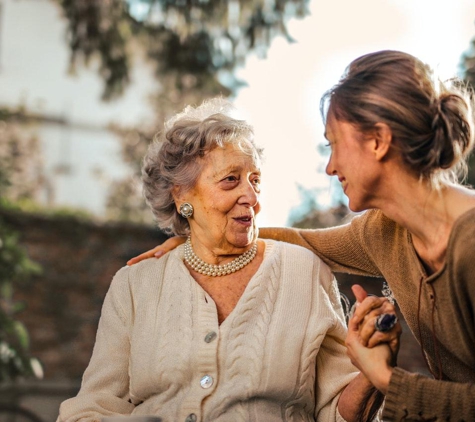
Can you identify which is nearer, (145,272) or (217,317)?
(217,317)

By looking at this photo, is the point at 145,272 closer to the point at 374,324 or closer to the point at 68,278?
the point at 374,324

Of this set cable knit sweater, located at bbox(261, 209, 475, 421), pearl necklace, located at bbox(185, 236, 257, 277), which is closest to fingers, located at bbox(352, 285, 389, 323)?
cable knit sweater, located at bbox(261, 209, 475, 421)

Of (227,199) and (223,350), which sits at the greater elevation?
(227,199)

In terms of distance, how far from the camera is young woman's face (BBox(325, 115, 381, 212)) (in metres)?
2.42

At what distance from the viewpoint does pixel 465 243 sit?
7.59 ft

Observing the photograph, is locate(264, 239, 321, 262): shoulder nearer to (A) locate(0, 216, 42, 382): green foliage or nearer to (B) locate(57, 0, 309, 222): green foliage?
(A) locate(0, 216, 42, 382): green foliage

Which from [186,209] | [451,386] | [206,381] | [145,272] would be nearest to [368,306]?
[451,386]

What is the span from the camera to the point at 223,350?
2791 mm

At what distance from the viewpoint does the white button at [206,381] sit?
274cm

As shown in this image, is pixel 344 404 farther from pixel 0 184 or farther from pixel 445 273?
pixel 0 184

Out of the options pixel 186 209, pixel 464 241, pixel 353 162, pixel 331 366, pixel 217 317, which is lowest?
pixel 331 366

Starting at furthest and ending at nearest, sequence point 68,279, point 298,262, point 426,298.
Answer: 1. point 68,279
2. point 298,262
3. point 426,298

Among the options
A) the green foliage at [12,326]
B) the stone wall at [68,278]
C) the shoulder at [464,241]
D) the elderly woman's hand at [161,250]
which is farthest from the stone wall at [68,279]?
the shoulder at [464,241]

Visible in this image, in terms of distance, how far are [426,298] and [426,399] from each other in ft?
1.20
